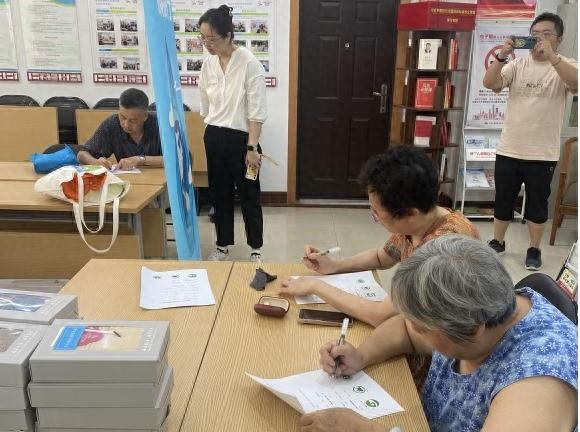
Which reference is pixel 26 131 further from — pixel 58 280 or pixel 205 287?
pixel 205 287

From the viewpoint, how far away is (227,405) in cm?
114

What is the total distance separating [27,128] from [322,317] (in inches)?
156

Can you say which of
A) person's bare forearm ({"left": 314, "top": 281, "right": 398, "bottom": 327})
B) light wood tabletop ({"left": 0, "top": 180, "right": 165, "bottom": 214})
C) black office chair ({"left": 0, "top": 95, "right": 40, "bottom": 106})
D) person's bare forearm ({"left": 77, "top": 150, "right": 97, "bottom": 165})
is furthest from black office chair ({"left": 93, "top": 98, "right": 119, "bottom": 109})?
person's bare forearm ({"left": 314, "top": 281, "right": 398, "bottom": 327})

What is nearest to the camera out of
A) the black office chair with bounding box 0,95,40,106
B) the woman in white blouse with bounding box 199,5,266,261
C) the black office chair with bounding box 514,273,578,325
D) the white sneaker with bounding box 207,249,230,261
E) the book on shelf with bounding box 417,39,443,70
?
the black office chair with bounding box 514,273,578,325

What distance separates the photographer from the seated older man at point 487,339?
34.6 inches

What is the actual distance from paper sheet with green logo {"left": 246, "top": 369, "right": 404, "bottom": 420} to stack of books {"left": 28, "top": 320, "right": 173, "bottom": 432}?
0.29 metres

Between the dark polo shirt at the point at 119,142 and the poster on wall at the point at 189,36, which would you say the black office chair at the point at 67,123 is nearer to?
the poster on wall at the point at 189,36

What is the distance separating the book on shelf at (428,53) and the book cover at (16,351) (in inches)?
155

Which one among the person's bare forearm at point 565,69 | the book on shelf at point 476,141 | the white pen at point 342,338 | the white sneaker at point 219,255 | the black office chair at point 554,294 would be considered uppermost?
the person's bare forearm at point 565,69

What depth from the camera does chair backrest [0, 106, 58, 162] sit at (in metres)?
4.48

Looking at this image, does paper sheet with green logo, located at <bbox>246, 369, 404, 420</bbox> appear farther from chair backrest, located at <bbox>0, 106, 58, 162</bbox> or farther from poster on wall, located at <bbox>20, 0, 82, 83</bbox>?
poster on wall, located at <bbox>20, 0, 82, 83</bbox>

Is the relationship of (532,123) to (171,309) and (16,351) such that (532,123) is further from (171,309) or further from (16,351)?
(16,351)

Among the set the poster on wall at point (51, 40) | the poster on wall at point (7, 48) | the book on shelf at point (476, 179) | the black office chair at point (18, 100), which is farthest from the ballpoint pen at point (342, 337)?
the poster on wall at point (7, 48)

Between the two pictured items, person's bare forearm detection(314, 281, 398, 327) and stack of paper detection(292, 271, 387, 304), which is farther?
stack of paper detection(292, 271, 387, 304)
